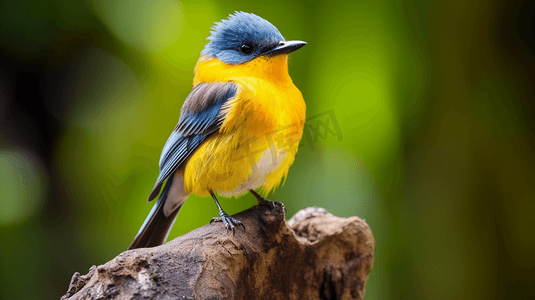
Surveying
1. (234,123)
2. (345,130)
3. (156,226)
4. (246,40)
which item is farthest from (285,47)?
(345,130)

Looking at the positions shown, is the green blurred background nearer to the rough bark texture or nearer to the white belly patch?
the rough bark texture

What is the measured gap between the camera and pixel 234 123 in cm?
230

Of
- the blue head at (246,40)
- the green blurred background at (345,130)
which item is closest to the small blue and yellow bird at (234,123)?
the blue head at (246,40)

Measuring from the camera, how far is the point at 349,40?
13.3 ft

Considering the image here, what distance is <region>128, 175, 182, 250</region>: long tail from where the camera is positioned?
2.66 meters

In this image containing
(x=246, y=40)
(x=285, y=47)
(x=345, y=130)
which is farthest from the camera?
(x=345, y=130)

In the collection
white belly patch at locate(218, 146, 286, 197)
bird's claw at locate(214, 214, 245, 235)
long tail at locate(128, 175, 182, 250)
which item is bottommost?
long tail at locate(128, 175, 182, 250)

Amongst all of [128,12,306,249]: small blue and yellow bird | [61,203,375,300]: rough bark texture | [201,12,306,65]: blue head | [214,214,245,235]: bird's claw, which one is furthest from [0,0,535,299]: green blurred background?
[214,214,245,235]: bird's claw

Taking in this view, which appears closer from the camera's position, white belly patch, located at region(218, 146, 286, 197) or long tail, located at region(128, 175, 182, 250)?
white belly patch, located at region(218, 146, 286, 197)

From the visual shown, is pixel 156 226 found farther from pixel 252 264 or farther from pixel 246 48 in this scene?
pixel 246 48

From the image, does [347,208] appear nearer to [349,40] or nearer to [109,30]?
[349,40]

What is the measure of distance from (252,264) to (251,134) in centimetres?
69

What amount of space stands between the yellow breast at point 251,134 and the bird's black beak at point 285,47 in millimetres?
45

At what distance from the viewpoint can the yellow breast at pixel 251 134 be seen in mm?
2289
